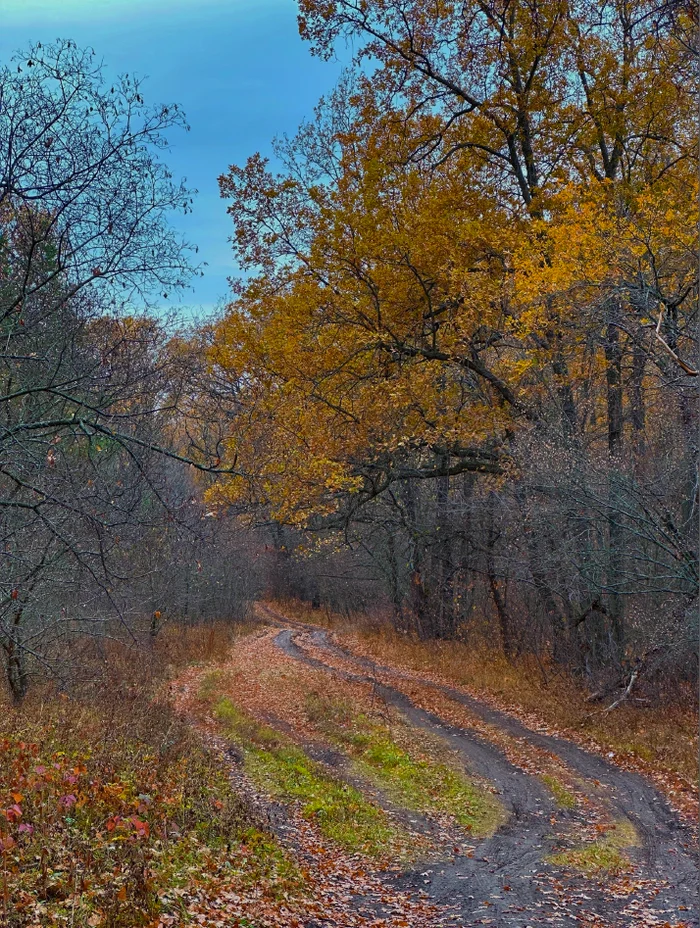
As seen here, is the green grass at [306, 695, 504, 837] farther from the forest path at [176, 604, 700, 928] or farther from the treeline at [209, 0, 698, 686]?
the treeline at [209, 0, 698, 686]

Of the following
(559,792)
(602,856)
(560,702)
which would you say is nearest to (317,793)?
(559,792)

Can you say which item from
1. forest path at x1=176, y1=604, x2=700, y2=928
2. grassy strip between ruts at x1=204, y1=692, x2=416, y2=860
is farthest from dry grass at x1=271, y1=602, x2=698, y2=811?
grassy strip between ruts at x1=204, y1=692, x2=416, y2=860

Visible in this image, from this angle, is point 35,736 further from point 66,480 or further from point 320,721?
point 320,721

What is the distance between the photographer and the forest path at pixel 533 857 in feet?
23.7

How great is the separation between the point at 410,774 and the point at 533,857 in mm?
3274

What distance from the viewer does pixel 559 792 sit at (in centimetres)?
1080

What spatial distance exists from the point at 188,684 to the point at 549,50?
16.2 metres

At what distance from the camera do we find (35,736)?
966 centimetres

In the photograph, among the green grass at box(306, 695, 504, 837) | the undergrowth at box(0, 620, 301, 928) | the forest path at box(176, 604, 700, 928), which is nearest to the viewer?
the undergrowth at box(0, 620, 301, 928)

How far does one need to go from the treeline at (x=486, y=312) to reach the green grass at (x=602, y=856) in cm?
365

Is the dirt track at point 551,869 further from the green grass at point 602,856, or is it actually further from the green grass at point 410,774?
the green grass at point 410,774

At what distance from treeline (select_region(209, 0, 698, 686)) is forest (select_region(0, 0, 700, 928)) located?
0.09 meters

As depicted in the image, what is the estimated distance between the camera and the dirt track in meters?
7.23

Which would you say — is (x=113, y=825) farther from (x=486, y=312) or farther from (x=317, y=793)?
(x=486, y=312)
